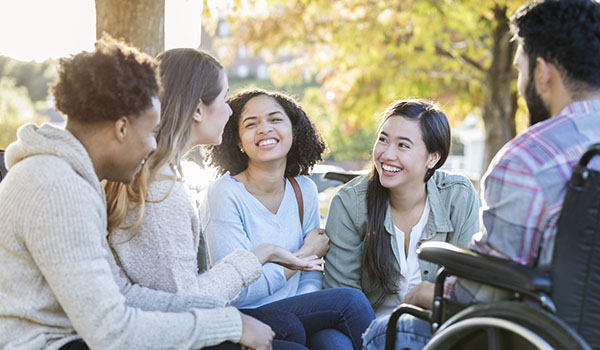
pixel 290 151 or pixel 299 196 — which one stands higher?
pixel 290 151

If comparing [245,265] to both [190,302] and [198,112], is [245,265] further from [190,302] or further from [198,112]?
[198,112]

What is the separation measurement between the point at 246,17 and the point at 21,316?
7888 millimetres

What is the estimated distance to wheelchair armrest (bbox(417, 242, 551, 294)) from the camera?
172 cm

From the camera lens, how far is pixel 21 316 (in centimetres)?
182

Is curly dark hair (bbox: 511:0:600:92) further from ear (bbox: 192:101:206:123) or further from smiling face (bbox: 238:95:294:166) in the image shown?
smiling face (bbox: 238:95:294:166)

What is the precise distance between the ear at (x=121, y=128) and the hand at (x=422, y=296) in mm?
1180

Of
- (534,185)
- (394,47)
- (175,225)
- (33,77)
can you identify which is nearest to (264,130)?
(175,225)

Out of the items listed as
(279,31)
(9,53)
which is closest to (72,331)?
(9,53)

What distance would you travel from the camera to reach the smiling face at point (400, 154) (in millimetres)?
3092

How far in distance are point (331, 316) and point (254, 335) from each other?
→ 0.79 meters

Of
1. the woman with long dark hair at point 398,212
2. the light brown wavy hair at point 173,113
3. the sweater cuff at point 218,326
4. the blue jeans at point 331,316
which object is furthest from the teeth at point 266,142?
the sweater cuff at point 218,326

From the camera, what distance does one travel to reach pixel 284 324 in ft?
8.26

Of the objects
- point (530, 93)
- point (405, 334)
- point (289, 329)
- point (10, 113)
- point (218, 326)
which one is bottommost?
point (10, 113)

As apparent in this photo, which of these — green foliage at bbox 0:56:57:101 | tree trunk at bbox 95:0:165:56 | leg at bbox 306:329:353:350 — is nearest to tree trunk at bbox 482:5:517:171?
tree trunk at bbox 95:0:165:56
